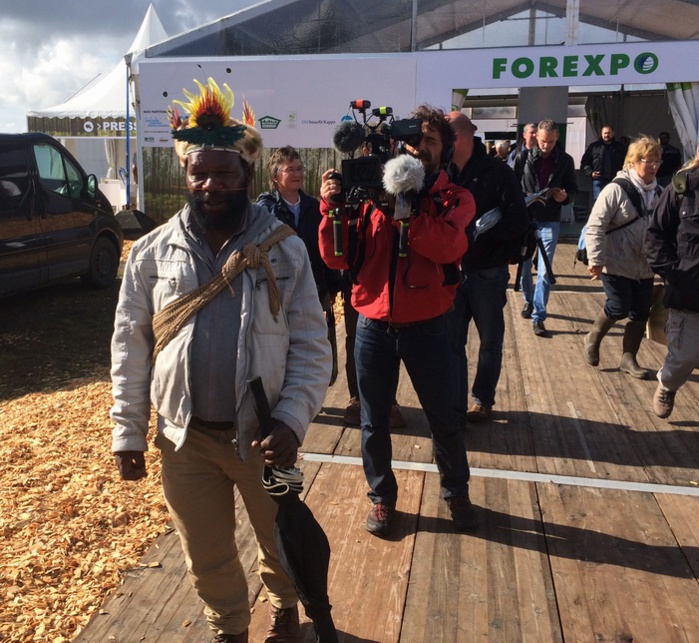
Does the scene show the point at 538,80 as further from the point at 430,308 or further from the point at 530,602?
the point at 530,602

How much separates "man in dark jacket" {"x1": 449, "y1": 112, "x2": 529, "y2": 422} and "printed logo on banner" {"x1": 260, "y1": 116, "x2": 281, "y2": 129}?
9033mm

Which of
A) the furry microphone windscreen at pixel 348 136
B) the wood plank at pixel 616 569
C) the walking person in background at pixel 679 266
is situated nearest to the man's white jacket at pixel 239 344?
the furry microphone windscreen at pixel 348 136

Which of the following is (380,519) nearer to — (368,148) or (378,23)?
(368,148)

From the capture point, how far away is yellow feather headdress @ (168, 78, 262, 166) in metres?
2.22

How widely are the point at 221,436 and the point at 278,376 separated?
0.27 m

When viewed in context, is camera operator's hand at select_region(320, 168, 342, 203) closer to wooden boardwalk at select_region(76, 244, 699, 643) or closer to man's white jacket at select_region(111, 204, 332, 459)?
man's white jacket at select_region(111, 204, 332, 459)

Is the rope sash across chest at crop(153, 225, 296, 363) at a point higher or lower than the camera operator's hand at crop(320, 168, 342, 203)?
lower

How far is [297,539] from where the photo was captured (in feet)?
7.16

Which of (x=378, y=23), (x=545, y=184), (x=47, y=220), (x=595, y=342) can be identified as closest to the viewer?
(x=595, y=342)

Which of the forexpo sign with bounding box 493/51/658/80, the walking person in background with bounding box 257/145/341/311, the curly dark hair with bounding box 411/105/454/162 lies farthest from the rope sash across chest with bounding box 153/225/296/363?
the forexpo sign with bounding box 493/51/658/80

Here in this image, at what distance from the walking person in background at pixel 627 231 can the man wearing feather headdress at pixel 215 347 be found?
3.58m

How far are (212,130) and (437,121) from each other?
124 cm

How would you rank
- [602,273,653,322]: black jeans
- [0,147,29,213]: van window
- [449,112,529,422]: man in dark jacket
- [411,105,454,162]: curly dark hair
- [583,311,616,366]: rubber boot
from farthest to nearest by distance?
[0,147,29,213]: van window < [583,311,616,366]: rubber boot < [602,273,653,322]: black jeans < [449,112,529,422]: man in dark jacket < [411,105,454,162]: curly dark hair

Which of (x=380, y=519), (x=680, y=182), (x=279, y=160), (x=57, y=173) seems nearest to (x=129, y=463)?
(x=380, y=519)
